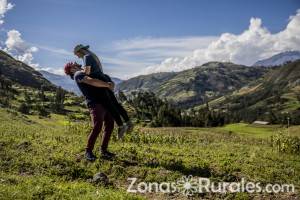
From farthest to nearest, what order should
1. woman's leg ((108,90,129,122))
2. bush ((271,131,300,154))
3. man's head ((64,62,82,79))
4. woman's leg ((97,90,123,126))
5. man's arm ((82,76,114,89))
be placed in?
bush ((271,131,300,154)) < man's head ((64,62,82,79)) < woman's leg ((108,90,129,122)) < woman's leg ((97,90,123,126)) < man's arm ((82,76,114,89))

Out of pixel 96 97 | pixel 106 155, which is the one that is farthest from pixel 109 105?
pixel 106 155

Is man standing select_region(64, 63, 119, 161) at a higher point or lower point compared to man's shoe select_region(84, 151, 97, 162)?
higher

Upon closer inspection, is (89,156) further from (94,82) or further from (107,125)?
(94,82)

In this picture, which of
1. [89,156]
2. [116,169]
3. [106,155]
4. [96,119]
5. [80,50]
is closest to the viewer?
[116,169]

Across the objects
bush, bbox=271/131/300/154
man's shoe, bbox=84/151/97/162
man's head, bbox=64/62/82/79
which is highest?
man's head, bbox=64/62/82/79

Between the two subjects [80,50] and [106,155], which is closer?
[80,50]

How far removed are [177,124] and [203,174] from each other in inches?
4752

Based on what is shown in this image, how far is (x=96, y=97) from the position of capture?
12.0 m

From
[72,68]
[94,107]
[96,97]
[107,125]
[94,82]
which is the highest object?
[72,68]

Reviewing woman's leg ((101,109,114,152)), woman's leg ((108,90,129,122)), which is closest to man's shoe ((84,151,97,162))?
woman's leg ((101,109,114,152))

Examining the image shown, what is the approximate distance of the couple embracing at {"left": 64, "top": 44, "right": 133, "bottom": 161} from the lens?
11.8 m

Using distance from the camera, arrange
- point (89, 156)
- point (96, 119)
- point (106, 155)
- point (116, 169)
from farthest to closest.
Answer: point (106, 155) → point (89, 156) → point (96, 119) → point (116, 169)

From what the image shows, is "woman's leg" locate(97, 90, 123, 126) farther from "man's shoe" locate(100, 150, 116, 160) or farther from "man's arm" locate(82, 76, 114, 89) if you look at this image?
"man's shoe" locate(100, 150, 116, 160)

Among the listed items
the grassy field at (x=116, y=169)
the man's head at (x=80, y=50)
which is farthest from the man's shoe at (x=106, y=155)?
the man's head at (x=80, y=50)
